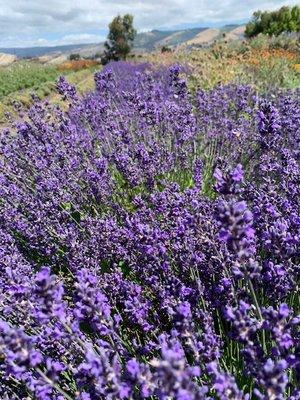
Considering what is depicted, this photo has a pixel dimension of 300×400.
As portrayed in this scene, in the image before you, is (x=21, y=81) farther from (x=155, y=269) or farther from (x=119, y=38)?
(x=155, y=269)

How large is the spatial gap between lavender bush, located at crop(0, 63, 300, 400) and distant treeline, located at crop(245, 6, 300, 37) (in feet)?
120

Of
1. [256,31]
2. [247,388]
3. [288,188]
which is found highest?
[256,31]

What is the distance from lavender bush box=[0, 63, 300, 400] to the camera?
159 centimetres

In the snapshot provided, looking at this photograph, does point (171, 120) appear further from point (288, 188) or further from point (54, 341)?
point (54, 341)

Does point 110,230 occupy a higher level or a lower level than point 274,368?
lower

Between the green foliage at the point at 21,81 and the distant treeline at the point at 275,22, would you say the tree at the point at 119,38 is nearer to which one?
the green foliage at the point at 21,81

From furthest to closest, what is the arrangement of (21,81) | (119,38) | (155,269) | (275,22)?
(119,38)
(275,22)
(21,81)
(155,269)

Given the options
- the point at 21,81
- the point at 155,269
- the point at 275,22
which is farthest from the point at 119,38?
the point at 155,269

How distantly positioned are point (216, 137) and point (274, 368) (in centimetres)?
473

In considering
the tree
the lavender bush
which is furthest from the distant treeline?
the lavender bush

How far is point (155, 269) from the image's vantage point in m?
2.79

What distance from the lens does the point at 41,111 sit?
685 centimetres

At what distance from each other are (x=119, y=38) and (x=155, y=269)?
1620 inches

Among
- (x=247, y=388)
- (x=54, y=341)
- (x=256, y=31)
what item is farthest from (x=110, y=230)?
(x=256, y=31)
